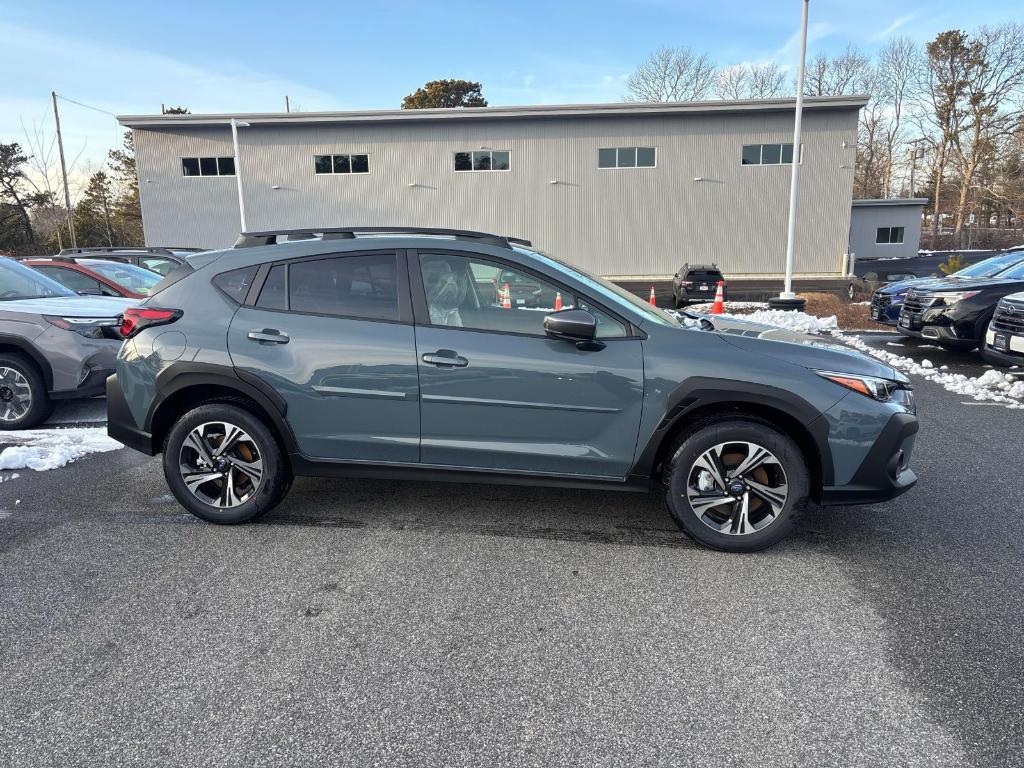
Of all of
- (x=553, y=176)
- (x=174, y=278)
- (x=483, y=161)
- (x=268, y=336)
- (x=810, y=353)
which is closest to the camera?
(x=810, y=353)

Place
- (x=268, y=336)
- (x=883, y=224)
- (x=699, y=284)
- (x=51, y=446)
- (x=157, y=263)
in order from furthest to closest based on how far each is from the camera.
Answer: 1. (x=883, y=224)
2. (x=699, y=284)
3. (x=157, y=263)
4. (x=51, y=446)
5. (x=268, y=336)

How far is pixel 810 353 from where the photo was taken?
367 centimetres

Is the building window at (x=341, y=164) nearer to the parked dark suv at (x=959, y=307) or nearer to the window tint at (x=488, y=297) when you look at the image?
the parked dark suv at (x=959, y=307)

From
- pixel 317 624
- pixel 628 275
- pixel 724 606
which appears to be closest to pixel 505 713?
pixel 317 624

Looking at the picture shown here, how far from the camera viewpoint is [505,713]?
7.89 feet

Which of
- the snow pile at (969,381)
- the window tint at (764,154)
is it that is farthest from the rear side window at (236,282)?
the window tint at (764,154)

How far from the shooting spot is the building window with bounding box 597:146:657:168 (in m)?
26.6

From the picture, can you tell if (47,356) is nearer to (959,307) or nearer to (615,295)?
(615,295)

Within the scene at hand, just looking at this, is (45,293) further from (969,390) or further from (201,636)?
(969,390)

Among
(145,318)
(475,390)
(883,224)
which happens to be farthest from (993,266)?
(883,224)

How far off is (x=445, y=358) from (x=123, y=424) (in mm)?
2122

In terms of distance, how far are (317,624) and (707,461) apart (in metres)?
2.11

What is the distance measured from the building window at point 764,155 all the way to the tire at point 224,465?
26317 mm

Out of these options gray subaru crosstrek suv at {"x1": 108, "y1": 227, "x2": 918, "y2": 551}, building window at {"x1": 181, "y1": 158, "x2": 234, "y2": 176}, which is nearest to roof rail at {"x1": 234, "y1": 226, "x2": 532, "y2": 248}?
gray subaru crosstrek suv at {"x1": 108, "y1": 227, "x2": 918, "y2": 551}
